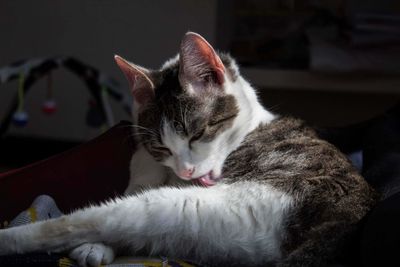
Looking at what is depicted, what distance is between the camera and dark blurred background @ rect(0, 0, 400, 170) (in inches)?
92.6

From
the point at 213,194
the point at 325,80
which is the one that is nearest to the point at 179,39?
the point at 325,80

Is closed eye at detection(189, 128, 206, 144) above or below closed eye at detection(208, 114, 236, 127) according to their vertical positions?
below

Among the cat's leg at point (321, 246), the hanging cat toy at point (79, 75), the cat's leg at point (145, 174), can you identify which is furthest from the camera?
the hanging cat toy at point (79, 75)

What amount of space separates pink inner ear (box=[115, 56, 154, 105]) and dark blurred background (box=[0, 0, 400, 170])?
983mm

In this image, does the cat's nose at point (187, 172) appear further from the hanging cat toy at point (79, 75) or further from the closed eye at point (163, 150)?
the hanging cat toy at point (79, 75)

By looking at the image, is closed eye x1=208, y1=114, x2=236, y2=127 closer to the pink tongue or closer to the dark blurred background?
the pink tongue

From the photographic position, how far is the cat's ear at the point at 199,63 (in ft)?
4.06

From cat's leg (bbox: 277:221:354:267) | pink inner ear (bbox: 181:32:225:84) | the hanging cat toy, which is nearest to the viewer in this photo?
cat's leg (bbox: 277:221:354:267)

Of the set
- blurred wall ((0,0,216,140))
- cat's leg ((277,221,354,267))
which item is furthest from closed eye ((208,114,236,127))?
blurred wall ((0,0,216,140))

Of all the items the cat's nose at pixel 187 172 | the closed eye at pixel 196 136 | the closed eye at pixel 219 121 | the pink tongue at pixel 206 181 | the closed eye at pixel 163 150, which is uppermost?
the closed eye at pixel 219 121

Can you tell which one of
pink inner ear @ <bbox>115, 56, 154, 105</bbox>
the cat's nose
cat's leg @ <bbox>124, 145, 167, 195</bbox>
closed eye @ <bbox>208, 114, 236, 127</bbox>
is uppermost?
pink inner ear @ <bbox>115, 56, 154, 105</bbox>

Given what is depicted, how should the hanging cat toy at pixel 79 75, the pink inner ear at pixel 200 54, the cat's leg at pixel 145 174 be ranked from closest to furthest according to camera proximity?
the pink inner ear at pixel 200 54 < the cat's leg at pixel 145 174 < the hanging cat toy at pixel 79 75

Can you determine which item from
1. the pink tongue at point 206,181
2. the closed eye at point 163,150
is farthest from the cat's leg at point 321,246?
the closed eye at point 163,150

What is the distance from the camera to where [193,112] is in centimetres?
129
